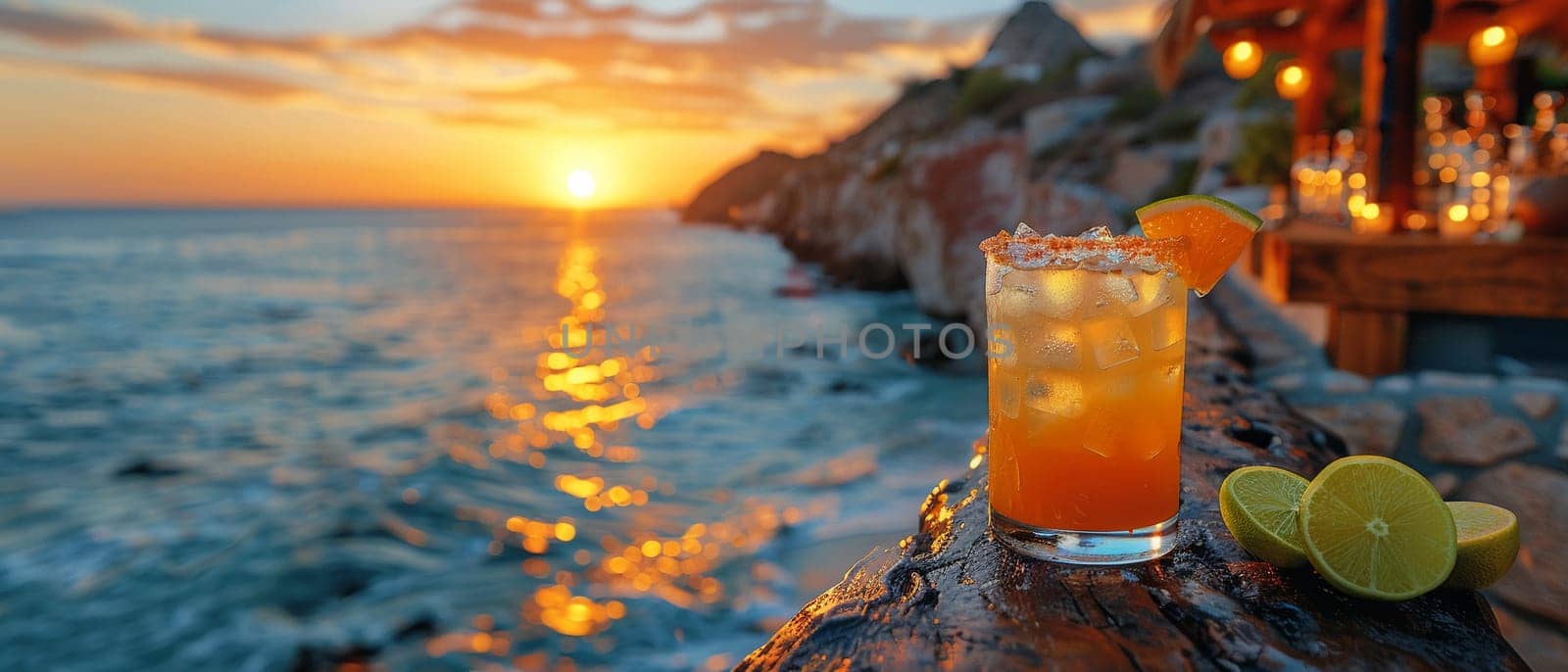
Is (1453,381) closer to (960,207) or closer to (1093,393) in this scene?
(1093,393)

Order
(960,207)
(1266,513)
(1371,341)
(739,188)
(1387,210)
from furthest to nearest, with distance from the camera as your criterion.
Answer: (739,188), (960,207), (1387,210), (1371,341), (1266,513)

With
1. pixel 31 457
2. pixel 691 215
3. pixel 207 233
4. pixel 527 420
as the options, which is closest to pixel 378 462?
pixel 527 420

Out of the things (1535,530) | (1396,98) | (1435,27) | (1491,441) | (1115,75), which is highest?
(1115,75)

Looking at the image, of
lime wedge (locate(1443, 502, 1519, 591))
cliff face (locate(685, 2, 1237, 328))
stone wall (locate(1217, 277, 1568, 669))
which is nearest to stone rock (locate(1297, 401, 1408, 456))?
stone wall (locate(1217, 277, 1568, 669))

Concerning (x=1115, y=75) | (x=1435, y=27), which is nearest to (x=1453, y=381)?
(x=1435, y=27)

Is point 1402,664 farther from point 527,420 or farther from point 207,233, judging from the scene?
point 207,233

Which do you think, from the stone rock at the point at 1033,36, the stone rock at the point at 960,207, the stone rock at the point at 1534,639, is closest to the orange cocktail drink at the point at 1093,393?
the stone rock at the point at 1534,639

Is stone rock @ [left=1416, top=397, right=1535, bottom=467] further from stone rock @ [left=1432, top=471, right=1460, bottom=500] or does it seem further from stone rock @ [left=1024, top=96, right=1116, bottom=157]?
stone rock @ [left=1024, top=96, right=1116, bottom=157]
